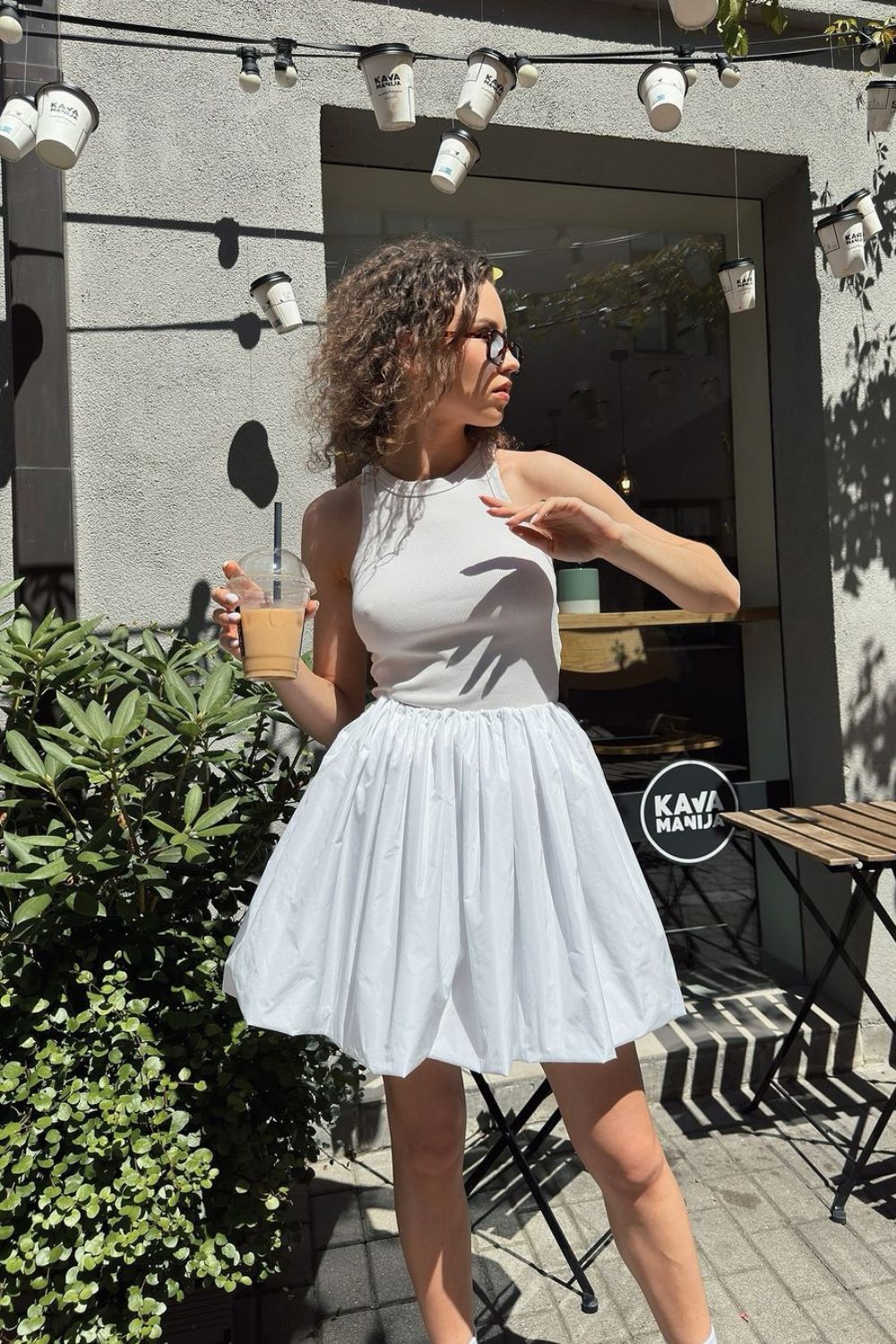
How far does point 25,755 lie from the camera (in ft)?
5.92

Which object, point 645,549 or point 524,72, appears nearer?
point 645,549

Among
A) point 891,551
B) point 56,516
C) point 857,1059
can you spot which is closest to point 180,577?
point 56,516

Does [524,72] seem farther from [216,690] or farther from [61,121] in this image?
[216,690]

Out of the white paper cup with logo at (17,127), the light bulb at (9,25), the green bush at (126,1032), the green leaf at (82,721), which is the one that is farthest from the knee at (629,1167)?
the light bulb at (9,25)

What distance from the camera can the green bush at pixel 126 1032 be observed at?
1.66 meters

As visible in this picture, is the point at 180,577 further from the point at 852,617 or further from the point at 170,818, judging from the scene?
the point at 852,617

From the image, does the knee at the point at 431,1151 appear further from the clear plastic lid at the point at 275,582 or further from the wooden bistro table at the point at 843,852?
the wooden bistro table at the point at 843,852

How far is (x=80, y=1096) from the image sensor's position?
1690 mm

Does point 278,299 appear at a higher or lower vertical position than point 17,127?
lower

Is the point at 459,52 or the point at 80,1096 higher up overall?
the point at 459,52

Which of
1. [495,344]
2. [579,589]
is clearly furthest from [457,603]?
[579,589]

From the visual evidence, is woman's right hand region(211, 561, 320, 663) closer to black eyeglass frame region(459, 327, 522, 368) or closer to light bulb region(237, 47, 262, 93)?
black eyeglass frame region(459, 327, 522, 368)

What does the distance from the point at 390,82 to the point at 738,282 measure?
1363 millimetres

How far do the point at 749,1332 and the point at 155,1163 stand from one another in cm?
138
